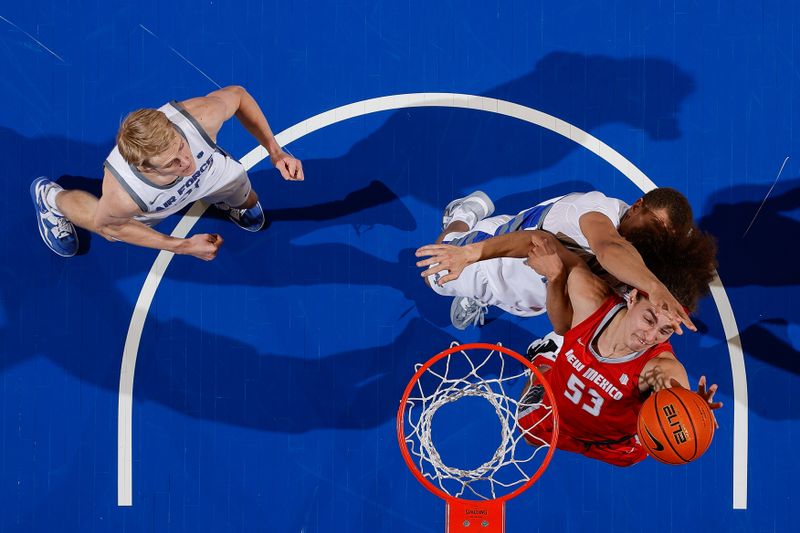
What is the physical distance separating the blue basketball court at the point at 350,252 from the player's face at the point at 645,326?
63.7 inches

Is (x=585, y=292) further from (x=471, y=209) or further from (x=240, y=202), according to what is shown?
(x=240, y=202)

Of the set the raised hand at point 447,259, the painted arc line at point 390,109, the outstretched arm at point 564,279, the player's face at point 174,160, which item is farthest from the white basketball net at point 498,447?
the player's face at point 174,160

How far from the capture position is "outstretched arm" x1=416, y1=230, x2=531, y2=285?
3842mm

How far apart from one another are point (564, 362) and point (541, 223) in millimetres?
900

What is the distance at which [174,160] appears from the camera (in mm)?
4105

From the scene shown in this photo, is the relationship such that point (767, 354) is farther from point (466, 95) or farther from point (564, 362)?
point (466, 95)

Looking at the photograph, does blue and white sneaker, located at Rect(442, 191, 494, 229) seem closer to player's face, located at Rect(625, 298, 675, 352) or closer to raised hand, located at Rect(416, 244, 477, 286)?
raised hand, located at Rect(416, 244, 477, 286)

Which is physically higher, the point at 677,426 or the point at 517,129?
the point at 517,129

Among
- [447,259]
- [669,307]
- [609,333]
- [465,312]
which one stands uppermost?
[669,307]

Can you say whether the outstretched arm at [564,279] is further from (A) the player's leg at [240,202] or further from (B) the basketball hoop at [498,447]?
(A) the player's leg at [240,202]

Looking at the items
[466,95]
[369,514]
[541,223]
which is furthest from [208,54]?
[369,514]

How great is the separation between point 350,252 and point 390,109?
121cm

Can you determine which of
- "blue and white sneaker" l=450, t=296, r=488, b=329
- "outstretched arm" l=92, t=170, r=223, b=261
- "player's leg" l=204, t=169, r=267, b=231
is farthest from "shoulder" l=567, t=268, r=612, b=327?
"player's leg" l=204, t=169, r=267, b=231

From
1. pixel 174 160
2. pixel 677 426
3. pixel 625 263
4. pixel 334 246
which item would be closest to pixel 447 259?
pixel 625 263
